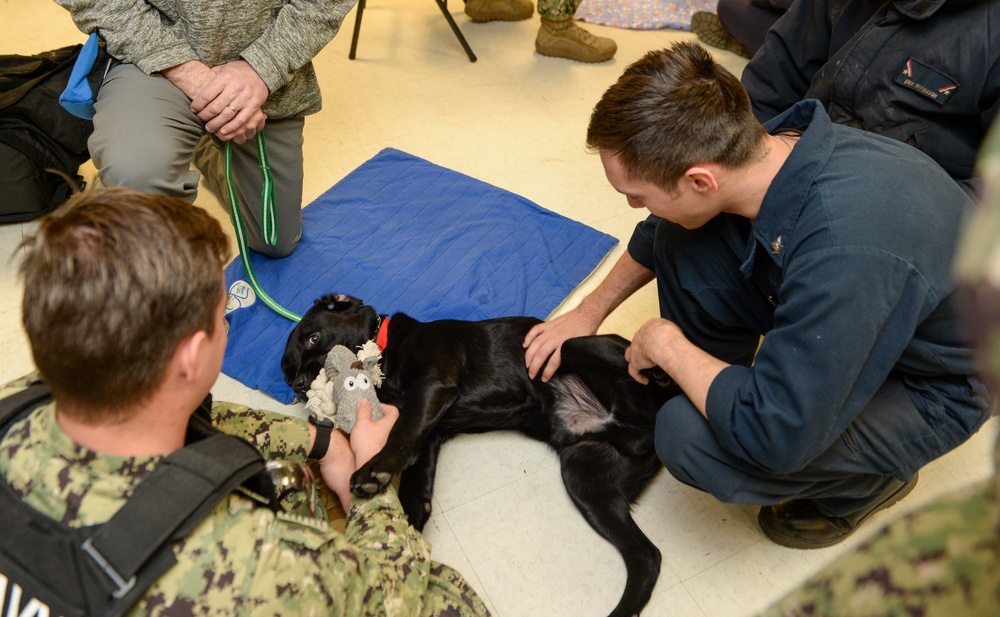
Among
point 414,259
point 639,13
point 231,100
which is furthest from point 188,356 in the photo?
point 639,13

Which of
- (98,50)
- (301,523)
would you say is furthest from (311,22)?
(301,523)

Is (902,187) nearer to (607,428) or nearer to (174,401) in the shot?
(607,428)

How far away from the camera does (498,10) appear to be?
4.21 m

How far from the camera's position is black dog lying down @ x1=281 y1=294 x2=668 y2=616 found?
1.87m

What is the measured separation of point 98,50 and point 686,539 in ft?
7.11

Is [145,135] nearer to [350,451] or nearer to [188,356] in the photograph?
[350,451]

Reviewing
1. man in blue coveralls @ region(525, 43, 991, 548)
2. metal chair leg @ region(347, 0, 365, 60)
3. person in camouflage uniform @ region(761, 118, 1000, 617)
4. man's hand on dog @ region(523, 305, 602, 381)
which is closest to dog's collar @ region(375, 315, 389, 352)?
man's hand on dog @ region(523, 305, 602, 381)

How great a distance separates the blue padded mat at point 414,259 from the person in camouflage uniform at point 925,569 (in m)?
1.88

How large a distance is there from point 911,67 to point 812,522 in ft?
3.88

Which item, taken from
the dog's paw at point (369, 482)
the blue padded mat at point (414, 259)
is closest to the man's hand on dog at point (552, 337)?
the blue padded mat at point (414, 259)

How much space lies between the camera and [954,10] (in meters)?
1.78

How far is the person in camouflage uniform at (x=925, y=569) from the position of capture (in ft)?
1.56

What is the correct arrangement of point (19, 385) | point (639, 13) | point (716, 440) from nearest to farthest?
1. point (19, 385)
2. point (716, 440)
3. point (639, 13)

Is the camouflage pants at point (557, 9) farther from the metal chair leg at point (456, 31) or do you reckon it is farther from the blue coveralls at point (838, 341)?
the blue coveralls at point (838, 341)
